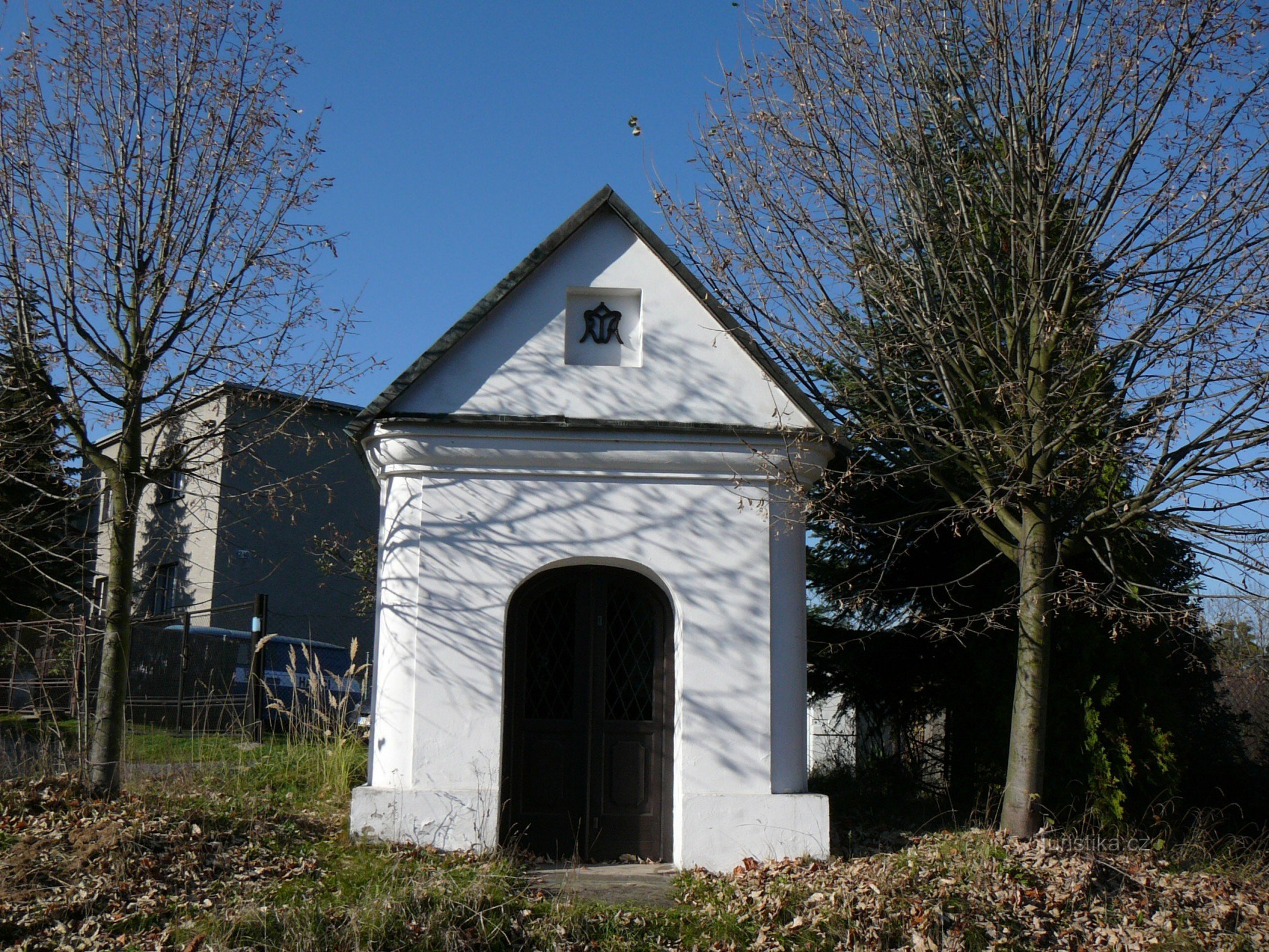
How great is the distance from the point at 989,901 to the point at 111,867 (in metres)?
5.69

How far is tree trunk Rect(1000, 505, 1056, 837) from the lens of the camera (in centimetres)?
812

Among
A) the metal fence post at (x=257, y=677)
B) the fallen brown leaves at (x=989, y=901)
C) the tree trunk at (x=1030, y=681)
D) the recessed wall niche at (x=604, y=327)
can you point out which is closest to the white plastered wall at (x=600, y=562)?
the fallen brown leaves at (x=989, y=901)

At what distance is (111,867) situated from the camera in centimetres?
684

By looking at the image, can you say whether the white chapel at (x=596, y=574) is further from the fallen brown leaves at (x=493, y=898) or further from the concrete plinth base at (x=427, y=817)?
the fallen brown leaves at (x=493, y=898)

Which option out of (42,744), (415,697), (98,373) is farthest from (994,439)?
(42,744)

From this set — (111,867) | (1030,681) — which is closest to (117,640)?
(111,867)

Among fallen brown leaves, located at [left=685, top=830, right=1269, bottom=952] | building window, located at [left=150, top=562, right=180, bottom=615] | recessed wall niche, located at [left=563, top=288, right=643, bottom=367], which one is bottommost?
fallen brown leaves, located at [left=685, top=830, right=1269, bottom=952]

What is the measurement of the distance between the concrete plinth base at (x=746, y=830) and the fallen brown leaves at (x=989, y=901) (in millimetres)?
158

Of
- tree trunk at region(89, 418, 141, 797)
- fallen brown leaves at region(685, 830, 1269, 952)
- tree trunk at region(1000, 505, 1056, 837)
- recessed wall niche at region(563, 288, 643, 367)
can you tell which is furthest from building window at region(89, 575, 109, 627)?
tree trunk at region(1000, 505, 1056, 837)

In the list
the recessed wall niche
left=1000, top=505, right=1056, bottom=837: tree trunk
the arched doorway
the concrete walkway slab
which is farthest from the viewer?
the recessed wall niche

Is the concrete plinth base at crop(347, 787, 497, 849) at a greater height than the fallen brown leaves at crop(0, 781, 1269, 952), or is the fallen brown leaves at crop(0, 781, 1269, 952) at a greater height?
the concrete plinth base at crop(347, 787, 497, 849)

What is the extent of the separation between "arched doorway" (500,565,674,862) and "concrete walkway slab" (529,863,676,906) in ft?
0.72

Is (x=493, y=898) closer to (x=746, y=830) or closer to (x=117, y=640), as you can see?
(x=746, y=830)

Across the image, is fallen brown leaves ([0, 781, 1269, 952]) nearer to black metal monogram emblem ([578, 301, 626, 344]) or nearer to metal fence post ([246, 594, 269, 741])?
metal fence post ([246, 594, 269, 741])
